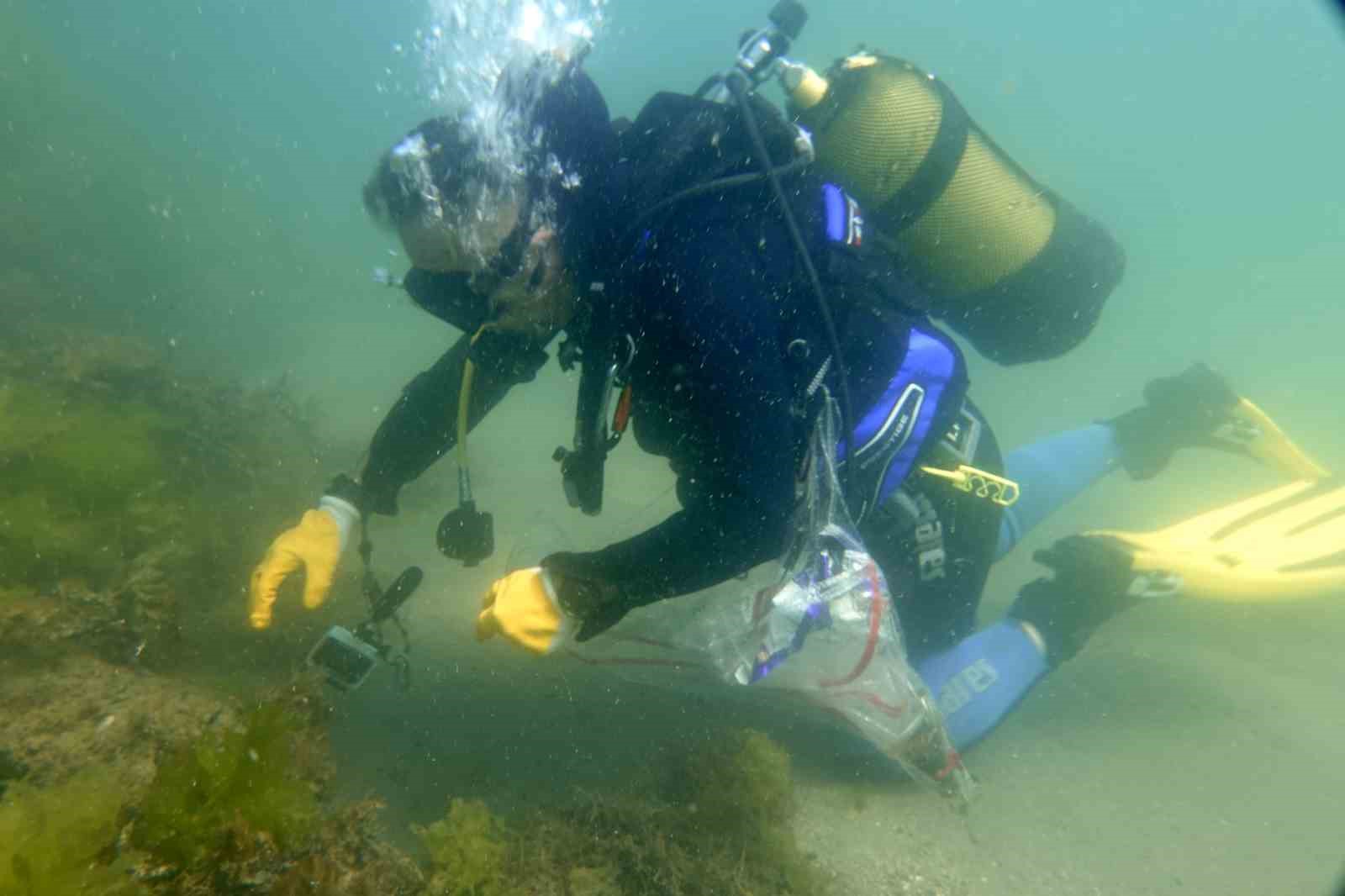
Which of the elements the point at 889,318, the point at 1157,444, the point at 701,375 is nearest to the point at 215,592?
the point at 701,375

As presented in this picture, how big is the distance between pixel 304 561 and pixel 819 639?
7.97ft

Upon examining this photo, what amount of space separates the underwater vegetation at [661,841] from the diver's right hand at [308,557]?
3.95ft

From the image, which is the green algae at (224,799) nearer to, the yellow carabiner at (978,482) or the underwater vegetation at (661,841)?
the underwater vegetation at (661,841)

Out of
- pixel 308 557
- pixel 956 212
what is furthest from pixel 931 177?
pixel 308 557

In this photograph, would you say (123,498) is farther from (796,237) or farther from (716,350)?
(796,237)

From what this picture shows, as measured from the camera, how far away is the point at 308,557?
3.25 m

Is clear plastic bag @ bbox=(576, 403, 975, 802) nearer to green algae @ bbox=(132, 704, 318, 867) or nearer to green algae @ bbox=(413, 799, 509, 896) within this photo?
green algae @ bbox=(413, 799, 509, 896)

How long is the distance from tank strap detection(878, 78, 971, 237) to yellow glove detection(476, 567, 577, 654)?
2.36 metres

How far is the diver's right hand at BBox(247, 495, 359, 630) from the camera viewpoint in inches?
122

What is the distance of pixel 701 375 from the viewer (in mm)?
2207

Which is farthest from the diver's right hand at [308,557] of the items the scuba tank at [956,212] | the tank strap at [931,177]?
the tank strap at [931,177]

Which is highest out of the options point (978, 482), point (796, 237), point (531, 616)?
point (796, 237)

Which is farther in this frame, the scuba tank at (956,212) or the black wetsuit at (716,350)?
the scuba tank at (956,212)

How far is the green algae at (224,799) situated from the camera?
1844 millimetres
